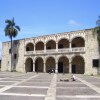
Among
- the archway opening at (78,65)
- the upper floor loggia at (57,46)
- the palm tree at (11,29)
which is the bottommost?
the archway opening at (78,65)

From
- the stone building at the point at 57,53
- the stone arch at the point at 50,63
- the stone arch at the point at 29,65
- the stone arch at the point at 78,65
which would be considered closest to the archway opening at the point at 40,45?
the stone building at the point at 57,53

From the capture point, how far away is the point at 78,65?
47812 millimetres

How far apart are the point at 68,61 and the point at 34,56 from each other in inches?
297

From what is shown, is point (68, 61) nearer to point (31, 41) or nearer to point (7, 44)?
point (31, 41)

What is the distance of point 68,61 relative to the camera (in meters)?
48.5

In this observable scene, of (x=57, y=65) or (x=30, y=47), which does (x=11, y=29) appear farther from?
(x=57, y=65)

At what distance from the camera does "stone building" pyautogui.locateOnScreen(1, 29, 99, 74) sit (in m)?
43.6

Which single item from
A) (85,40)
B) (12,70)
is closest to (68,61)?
(85,40)

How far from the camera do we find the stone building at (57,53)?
43594 millimetres

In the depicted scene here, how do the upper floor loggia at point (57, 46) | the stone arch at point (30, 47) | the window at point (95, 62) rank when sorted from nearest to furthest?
1. the window at point (95, 62)
2. the upper floor loggia at point (57, 46)
3. the stone arch at point (30, 47)

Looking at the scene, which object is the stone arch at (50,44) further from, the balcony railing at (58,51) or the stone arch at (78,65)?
the stone arch at (78,65)

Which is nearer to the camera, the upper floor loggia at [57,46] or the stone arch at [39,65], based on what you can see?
the upper floor loggia at [57,46]

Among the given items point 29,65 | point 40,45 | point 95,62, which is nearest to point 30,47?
point 40,45

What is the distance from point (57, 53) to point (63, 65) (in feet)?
10.9
